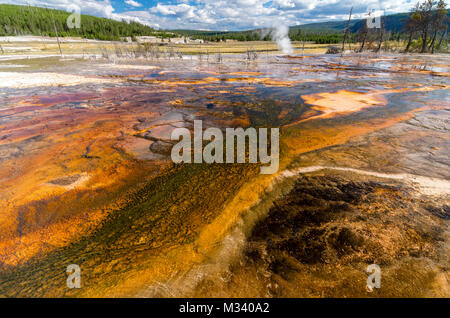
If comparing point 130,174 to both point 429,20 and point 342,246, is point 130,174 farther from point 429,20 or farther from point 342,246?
point 429,20

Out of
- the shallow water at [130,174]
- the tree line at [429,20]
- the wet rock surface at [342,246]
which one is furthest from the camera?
the tree line at [429,20]

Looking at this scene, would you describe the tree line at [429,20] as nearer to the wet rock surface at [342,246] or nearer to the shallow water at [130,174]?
the shallow water at [130,174]

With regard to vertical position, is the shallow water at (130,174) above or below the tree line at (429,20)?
below

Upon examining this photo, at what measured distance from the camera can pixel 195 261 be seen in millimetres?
2285

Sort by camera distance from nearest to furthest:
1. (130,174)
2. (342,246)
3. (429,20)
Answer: (342,246), (130,174), (429,20)

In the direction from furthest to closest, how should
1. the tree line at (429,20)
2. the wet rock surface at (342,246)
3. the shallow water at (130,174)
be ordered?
the tree line at (429,20), the shallow water at (130,174), the wet rock surface at (342,246)

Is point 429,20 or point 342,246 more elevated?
point 429,20

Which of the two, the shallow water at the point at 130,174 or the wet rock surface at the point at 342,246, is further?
the shallow water at the point at 130,174

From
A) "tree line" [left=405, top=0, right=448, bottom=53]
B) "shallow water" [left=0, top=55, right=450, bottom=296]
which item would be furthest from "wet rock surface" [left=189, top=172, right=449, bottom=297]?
"tree line" [left=405, top=0, right=448, bottom=53]

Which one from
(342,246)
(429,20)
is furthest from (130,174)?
(429,20)

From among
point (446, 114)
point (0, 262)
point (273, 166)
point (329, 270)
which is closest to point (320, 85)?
point (446, 114)

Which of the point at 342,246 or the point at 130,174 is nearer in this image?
the point at 342,246

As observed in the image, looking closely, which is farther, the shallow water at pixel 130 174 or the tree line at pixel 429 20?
the tree line at pixel 429 20

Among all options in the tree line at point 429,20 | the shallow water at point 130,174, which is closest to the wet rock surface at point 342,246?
the shallow water at point 130,174
